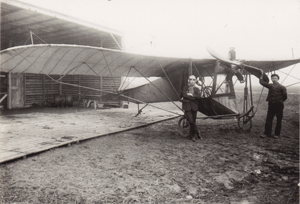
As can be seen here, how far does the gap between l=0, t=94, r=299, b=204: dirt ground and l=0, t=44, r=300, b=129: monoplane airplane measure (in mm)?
1503

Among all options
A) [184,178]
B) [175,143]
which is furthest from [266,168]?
[175,143]

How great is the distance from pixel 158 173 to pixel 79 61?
407 centimetres

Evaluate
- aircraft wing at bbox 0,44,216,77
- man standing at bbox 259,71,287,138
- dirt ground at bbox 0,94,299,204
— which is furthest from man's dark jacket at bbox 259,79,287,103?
aircraft wing at bbox 0,44,216,77

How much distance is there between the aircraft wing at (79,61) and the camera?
541 centimetres

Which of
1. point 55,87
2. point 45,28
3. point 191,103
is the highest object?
point 45,28

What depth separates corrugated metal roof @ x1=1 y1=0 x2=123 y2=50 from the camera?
1052 cm

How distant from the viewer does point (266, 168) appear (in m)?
4.42

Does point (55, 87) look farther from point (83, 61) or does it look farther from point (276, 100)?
point (276, 100)

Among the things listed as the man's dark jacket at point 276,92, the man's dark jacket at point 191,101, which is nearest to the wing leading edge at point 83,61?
the man's dark jacket at point 191,101

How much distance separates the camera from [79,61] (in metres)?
6.70

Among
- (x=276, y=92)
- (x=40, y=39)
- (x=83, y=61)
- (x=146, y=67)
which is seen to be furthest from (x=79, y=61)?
(x=40, y=39)

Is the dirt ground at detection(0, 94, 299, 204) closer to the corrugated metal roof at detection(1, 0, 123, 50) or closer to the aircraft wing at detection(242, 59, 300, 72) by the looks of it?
the aircraft wing at detection(242, 59, 300, 72)

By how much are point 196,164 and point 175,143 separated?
5.93 feet

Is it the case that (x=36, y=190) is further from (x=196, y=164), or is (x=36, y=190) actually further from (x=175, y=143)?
(x=175, y=143)
